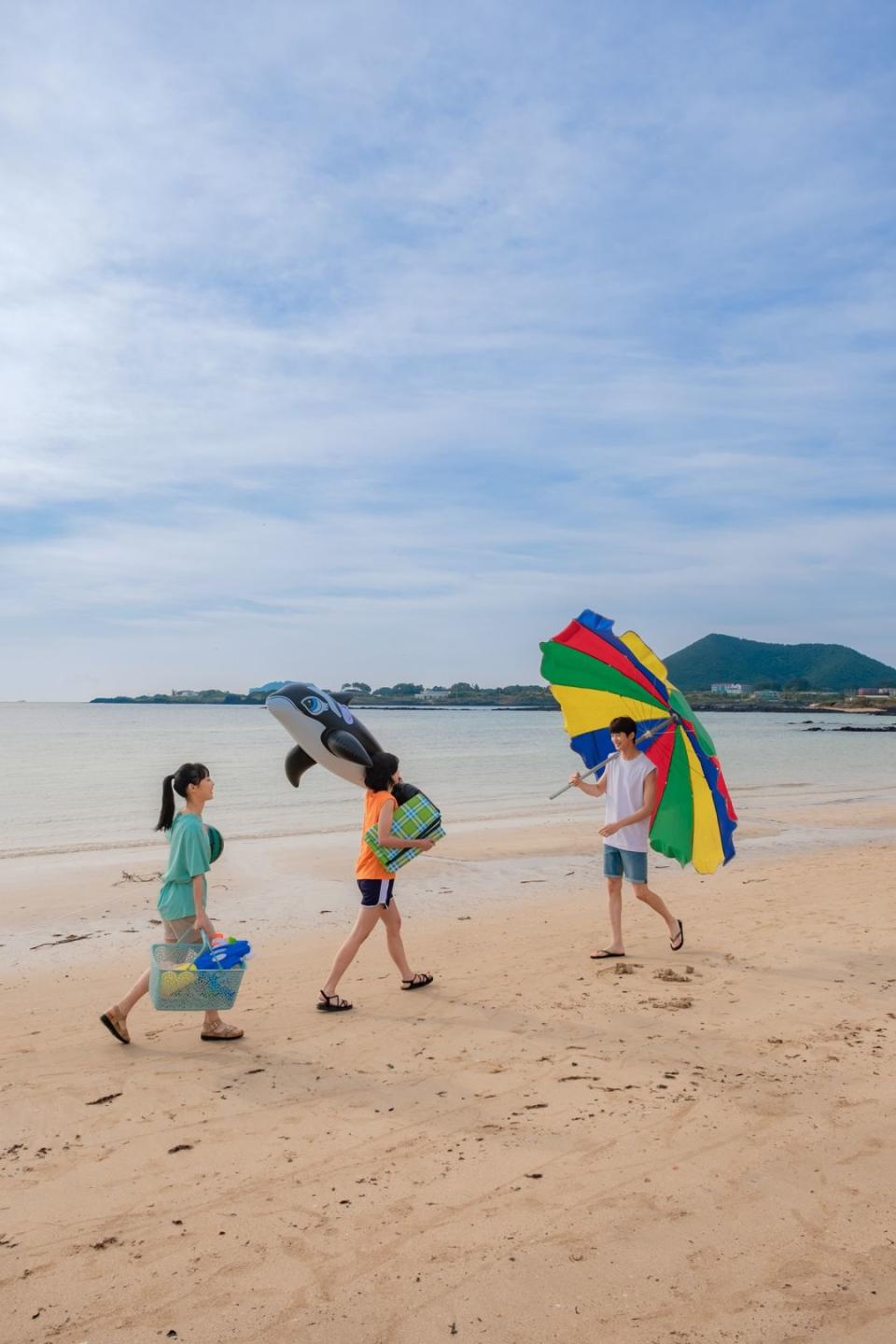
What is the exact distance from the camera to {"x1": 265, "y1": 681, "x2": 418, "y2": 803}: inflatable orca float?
7.02m

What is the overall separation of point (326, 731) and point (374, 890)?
1211 mm

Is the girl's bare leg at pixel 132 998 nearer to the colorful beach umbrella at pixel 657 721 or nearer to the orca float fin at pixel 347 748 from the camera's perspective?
the orca float fin at pixel 347 748

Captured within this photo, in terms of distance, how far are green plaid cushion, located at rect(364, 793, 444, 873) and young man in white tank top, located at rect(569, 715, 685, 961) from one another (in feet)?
4.56

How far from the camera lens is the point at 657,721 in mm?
8227

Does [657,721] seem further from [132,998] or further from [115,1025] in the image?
[115,1025]

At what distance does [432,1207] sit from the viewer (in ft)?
13.2

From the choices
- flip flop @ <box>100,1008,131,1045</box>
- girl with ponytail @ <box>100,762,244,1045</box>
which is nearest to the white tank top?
girl with ponytail @ <box>100,762,244,1045</box>

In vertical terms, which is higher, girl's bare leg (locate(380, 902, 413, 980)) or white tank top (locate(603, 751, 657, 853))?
white tank top (locate(603, 751, 657, 853))

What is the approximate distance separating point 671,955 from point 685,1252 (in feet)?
15.5

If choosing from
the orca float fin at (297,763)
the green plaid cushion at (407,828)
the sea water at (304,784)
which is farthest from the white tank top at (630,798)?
the sea water at (304,784)

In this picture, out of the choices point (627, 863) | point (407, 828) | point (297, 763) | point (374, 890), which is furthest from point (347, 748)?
point (627, 863)

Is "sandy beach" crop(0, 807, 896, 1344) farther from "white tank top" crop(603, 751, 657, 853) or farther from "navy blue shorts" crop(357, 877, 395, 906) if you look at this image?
"white tank top" crop(603, 751, 657, 853)

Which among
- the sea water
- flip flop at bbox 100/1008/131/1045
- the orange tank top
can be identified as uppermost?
the orange tank top

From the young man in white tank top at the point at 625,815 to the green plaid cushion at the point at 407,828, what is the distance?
139cm
